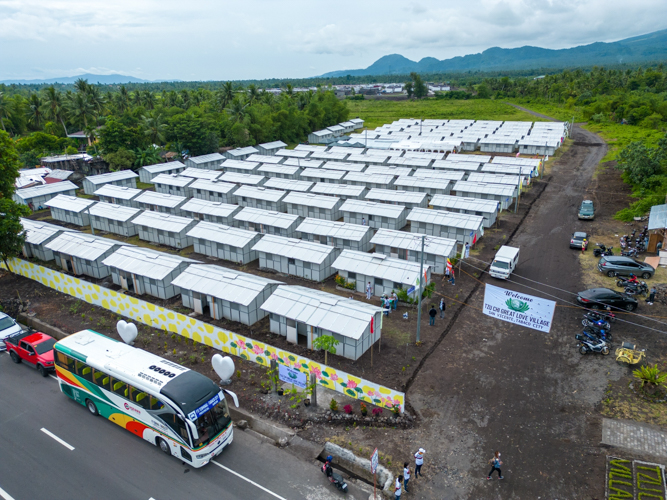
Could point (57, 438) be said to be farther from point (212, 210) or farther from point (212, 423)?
point (212, 210)

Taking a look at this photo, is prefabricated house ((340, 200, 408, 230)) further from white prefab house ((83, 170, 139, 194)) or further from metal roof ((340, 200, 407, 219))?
white prefab house ((83, 170, 139, 194))

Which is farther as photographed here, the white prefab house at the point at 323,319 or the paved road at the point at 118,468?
the white prefab house at the point at 323,319

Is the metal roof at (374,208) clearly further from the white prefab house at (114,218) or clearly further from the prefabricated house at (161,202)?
the white prefab house at (114,218)

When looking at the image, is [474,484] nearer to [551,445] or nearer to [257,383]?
[551,445]

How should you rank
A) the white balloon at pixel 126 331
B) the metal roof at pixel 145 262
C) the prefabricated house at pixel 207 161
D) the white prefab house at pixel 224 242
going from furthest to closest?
the prefabricated house at pixel 207 161, the white prefab house at pixel 224 242, the metal roof at pixel 145 262, the white balloon at pixel 126 331

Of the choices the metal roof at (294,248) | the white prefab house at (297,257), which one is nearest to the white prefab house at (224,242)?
the white prefab house at (297,257)

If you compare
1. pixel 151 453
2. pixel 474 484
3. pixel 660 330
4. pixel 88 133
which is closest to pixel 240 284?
pixel 151 453

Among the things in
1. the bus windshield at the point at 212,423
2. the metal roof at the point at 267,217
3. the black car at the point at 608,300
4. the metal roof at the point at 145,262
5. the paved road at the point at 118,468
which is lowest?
the paved road at the point at 118,468
